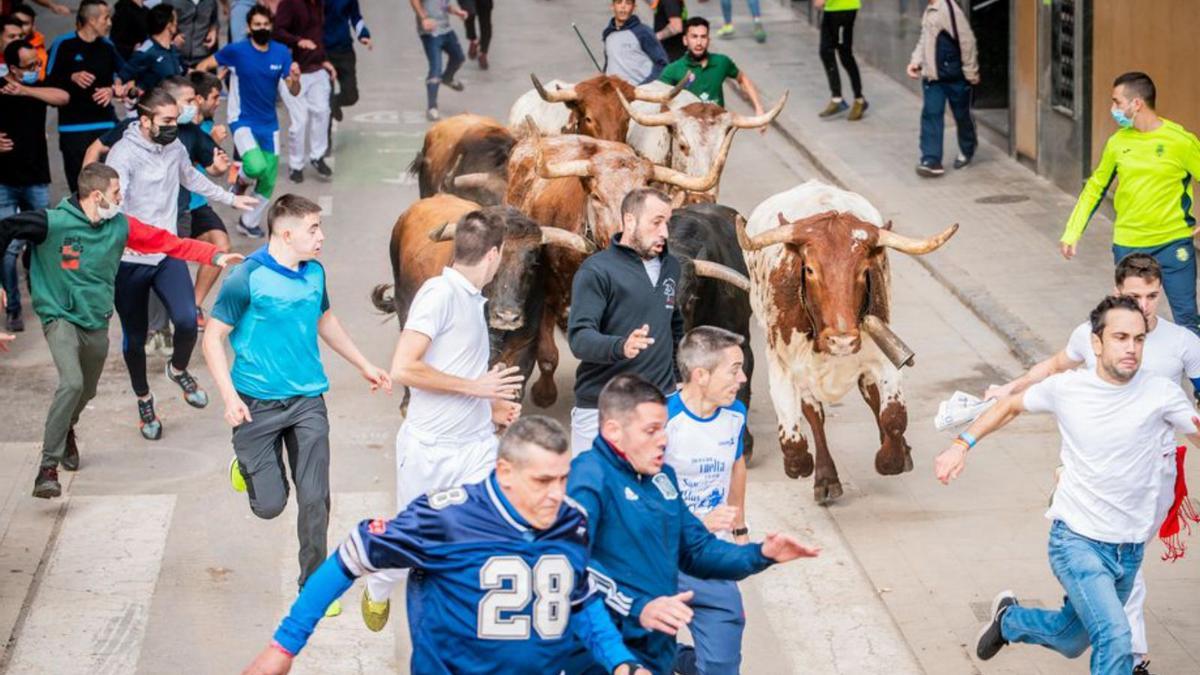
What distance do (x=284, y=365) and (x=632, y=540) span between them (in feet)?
9.46

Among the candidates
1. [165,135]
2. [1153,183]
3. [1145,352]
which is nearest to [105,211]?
[165,135]

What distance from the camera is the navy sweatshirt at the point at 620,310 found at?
9672mm

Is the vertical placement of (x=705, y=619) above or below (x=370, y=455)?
above

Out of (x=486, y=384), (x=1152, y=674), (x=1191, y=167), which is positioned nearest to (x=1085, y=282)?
(x=1191, y=167)

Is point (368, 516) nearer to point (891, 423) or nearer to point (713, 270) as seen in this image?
point (713, 270)

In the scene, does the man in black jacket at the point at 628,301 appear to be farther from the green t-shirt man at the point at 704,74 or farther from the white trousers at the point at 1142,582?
the green t-shirt man at the point at 704,74

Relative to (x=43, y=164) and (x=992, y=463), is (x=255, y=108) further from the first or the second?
(x=992, y=463)

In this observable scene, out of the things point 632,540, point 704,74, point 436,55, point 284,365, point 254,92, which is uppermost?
point 632,540

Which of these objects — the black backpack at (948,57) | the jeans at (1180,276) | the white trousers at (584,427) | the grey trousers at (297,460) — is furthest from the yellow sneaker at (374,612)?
the black backpack at (948,57)

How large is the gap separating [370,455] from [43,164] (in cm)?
453

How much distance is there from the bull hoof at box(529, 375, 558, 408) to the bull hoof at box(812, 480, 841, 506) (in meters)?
2.51

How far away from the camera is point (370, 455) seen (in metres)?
12.5

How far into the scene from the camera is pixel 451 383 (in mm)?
8766

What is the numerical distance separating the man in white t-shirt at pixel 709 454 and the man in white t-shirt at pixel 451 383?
3.20ft
